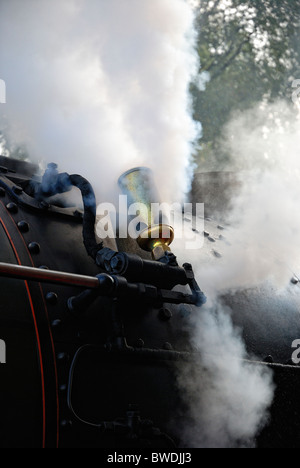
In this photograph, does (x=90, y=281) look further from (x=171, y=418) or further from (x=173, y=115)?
(x=173, y=115)

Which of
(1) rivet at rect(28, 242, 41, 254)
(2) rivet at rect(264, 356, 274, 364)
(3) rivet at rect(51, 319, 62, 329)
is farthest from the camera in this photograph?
(2) rivet at rect(264, 356, 274, 364)

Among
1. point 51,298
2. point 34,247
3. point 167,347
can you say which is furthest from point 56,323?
point 167,347

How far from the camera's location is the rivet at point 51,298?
174 centimetres

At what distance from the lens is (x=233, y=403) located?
6.65 ft

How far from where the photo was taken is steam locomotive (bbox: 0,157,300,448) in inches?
62.8

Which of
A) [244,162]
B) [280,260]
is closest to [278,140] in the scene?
[244,162]

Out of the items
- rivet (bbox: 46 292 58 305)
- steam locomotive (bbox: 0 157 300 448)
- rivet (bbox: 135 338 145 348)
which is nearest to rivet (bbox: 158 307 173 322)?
steam locomotive (bbox: 0 157 300 448)

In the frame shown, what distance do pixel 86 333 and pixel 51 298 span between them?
159 millimetres

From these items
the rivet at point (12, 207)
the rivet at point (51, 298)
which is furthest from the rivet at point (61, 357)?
the rivet at point (12, 207)

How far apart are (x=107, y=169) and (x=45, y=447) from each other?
1227 mm

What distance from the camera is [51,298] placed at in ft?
5.73

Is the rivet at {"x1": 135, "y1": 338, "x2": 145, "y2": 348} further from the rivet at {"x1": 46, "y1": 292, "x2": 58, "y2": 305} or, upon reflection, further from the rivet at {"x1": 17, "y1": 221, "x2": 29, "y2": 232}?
the rivet at {"x1": 17, "y1": 221, "x2": 29, "y2": 232}

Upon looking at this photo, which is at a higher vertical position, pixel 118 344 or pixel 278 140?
pixel 278 140

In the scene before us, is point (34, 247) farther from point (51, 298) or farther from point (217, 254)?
point (217, 254)
